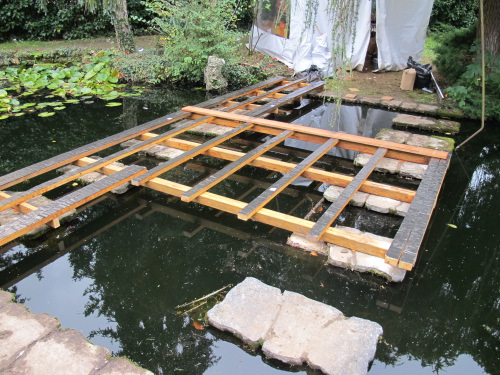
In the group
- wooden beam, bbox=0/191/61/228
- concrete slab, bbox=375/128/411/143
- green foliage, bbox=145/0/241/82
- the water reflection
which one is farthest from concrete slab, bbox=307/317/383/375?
green foliage, bbox=145/0/241/82

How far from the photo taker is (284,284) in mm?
2479

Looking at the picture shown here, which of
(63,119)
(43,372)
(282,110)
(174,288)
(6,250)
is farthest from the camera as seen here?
(282,110)

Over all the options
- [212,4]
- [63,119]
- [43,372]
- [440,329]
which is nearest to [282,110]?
[212,4]

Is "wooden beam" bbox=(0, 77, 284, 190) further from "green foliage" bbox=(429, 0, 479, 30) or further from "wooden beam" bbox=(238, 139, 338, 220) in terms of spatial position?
"green foliage" bbox=(429, 0, 479, 30)

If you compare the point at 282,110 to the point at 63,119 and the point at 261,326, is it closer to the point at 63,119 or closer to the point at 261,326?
the point at 63,119

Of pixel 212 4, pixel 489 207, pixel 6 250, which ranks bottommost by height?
pixel 6 250

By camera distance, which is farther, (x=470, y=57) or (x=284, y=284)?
(x=470, y=57)

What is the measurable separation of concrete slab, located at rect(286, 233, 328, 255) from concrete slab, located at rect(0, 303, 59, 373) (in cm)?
152

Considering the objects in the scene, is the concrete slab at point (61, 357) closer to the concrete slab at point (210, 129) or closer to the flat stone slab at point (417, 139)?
the concrete slab at point (210, 129)

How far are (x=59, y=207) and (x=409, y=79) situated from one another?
225 inches

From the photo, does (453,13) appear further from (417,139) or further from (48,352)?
(48,352)

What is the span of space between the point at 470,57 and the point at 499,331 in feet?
17.6

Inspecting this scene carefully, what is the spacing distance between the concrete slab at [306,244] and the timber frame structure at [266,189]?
0.50 ft

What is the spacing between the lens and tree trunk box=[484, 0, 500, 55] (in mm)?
5787
